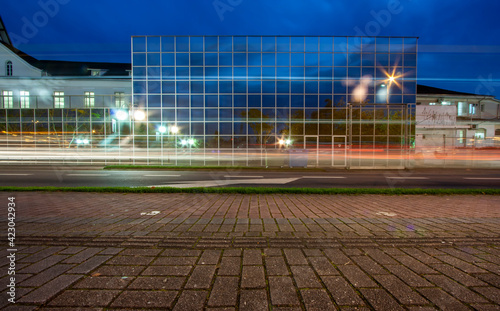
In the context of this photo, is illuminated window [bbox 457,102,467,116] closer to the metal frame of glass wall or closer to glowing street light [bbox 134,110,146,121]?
the metal frame of glass wall

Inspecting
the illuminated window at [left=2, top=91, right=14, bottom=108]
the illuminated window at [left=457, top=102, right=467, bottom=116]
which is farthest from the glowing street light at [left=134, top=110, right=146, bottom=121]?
the illuminated window at [left=457, top=102, right=467, bottom=116]

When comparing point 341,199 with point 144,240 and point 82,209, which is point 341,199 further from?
point 82,209

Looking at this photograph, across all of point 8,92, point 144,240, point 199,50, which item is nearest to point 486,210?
point 144,240

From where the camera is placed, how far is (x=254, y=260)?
2814mm

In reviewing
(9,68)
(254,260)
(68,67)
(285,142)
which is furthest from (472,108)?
(9,68)

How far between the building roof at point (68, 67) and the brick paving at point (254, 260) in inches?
1347

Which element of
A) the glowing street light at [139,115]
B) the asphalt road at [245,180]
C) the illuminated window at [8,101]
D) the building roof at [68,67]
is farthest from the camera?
the building roof at [68,67]

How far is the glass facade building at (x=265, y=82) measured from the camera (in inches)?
842

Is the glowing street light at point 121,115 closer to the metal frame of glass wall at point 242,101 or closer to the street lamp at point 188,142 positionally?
the metal frame of glass wall at point 242,101

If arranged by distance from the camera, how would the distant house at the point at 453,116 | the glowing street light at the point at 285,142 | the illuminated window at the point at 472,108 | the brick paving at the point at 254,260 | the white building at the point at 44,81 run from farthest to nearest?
the illuminated window at the point at 472,108 < the white building at the point at 44,81 < the distant house at the point at 453,116 < the glowing street light at the point at 285,142 < the brick paving at the point at 254,260

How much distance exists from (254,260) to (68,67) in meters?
41.7

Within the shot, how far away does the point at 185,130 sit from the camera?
21328 millimetres

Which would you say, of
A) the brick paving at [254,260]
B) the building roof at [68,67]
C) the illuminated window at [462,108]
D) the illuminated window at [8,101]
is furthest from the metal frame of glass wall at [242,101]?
the illuminated window at [462,108]

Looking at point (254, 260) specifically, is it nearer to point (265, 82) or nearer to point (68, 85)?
point (265, 82)
